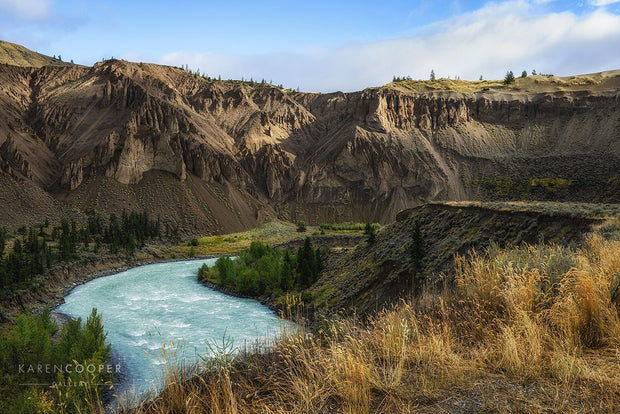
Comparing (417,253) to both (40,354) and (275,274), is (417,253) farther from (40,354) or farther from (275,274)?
(40,354)

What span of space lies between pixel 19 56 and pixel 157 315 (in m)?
206

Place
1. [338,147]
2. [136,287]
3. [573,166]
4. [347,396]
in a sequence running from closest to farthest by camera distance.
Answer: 1. [347,396]
2. [136,287]
3. [573,166]
4. [338,147]

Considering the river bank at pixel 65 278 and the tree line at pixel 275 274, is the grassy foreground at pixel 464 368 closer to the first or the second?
the river bank at pixel 65 278

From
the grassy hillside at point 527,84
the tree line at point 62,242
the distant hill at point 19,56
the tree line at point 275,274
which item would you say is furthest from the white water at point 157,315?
the distant hill at point 19,56

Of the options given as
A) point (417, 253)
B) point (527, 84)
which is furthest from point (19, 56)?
point (417, 253)

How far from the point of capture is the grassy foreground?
3.74m

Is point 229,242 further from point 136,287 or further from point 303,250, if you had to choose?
point 303,250

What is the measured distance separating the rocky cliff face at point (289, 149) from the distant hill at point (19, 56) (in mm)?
54376

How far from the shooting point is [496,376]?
419 cm

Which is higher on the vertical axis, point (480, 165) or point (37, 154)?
point (37, 154)

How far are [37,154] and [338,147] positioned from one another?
8438cm

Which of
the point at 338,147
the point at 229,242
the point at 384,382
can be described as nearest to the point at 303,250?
the point at 384,382

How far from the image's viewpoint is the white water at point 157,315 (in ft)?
74.0

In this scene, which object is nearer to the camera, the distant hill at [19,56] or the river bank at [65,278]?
the river bank at [65,278]
